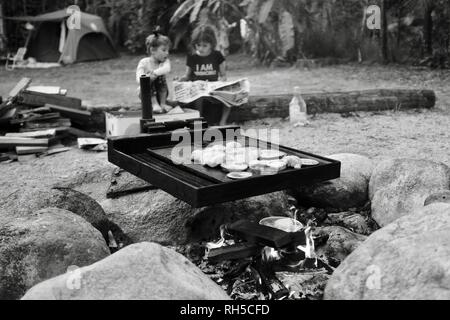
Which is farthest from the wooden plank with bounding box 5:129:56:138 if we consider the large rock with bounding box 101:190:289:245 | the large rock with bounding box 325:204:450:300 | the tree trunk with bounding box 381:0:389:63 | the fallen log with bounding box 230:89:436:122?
the tree trunk with bounding box 381:0:389:63

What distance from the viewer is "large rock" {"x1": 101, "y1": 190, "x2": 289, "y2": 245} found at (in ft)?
13.0

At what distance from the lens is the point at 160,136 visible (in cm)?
429

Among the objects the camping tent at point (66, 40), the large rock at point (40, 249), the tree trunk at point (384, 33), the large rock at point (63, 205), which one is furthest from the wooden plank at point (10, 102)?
the camping tent at point (66, 40)

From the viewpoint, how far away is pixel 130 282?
98.1 inches

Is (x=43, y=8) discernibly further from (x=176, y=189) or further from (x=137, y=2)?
(x=176, y=189)

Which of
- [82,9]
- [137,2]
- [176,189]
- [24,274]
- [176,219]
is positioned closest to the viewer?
[24,274]

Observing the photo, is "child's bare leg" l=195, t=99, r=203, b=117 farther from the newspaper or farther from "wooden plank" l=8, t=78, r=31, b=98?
"wooden plank" l=8, t=78, r=31, b=98

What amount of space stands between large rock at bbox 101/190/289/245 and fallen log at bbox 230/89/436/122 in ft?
13.8

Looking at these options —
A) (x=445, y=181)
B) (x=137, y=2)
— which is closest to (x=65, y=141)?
(x=445, y=181)

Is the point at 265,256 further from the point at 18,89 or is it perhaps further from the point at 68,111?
the point at 18,89

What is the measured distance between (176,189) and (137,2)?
54.0 feet

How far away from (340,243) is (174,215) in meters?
1.19

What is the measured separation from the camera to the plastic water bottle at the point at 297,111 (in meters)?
8.00

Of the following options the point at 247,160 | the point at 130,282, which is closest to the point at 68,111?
the point at 247,160
